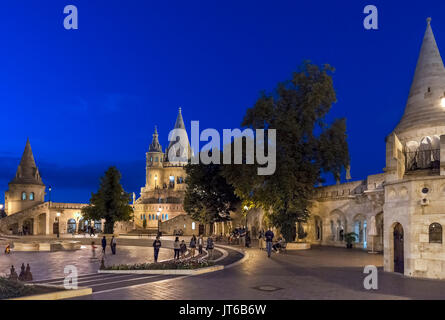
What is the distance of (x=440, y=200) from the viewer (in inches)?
629

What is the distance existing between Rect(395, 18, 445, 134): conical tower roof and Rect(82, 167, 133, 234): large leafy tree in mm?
36877

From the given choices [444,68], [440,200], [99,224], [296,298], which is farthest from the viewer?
[99,224]

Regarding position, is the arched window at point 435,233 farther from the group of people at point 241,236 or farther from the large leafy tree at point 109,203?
the large leafy tree at point 109,203

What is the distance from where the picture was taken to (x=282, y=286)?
1416 cm

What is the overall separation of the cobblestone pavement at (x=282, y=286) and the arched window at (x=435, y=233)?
1.63 meters

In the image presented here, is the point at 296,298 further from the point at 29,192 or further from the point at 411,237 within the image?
the point at 29,192

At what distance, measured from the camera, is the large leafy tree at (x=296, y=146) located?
31.9 m

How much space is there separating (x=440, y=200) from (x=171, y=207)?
69.0 m

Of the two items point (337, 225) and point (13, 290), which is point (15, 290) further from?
point (337, 225)

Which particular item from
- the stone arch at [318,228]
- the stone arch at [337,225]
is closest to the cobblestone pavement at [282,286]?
the stone arch at [337,225]

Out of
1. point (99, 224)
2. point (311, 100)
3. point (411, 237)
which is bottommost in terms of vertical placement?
point (99, 224)

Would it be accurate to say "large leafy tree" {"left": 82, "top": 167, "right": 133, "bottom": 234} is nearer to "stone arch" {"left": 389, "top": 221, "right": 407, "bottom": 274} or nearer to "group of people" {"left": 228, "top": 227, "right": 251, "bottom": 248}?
"group of people" {"left": 228, "top": 227, "right": 251, "bottom": 248}
